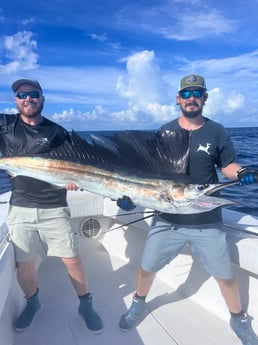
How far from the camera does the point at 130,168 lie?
2.04 meters

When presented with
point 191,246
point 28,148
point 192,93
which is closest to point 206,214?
point 191,246

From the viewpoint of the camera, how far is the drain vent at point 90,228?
3350 millimetres

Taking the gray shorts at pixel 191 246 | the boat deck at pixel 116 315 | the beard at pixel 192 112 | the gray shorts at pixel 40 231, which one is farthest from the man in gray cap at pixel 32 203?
the beard at pixel 192 112

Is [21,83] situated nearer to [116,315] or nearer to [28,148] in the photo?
[28,148]

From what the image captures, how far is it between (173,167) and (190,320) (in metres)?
1.16

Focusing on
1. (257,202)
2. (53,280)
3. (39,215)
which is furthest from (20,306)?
(257,202)

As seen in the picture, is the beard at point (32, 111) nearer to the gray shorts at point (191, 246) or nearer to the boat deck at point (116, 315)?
the gray shorts at point (191, 246)

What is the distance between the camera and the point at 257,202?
5809 mm

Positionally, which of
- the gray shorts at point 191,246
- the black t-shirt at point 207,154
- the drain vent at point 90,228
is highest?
the black t-shirt at point 207,154

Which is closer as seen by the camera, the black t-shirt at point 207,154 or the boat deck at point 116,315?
the black t-shirt at point 207,154

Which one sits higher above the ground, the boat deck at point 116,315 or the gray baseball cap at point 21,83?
the gray baseball cap at point 21,83

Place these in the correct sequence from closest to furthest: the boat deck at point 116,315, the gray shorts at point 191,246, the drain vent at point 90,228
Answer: the gray shorts at point 191,246 < the boat deck at point 116,315 < the drain vent at point 90,228

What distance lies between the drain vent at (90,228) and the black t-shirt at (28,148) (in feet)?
4.01

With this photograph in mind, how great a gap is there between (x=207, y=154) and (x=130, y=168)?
0.49 m
